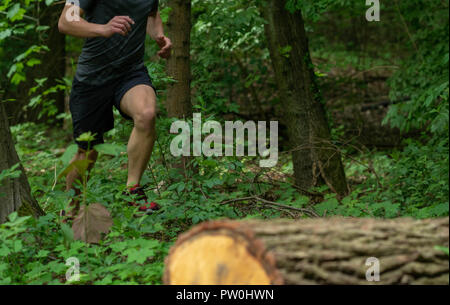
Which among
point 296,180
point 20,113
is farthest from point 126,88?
point 20,113

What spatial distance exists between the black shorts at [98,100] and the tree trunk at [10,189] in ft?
1.98

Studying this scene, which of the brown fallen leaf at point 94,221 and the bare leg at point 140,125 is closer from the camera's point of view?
the brown fallen leaf at point 94,221

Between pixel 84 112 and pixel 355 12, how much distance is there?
431cm

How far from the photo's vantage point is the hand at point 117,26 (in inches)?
149

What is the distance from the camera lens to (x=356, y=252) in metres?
2.26

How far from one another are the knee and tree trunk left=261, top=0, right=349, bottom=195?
3094 millimetres

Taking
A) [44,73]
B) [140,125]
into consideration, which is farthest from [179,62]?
[44,73]

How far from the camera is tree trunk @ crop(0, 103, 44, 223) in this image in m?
3.77

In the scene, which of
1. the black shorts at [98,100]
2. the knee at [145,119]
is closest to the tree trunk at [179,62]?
the black shorts at [98,100]

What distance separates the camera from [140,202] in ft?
12.6

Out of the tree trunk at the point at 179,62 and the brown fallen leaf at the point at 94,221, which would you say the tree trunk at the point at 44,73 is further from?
the brown fallen leaf at the point at 94,221

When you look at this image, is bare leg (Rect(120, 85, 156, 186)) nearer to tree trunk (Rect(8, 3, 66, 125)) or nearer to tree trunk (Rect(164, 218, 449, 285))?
tree trunk (Rect(164, 218, 449, 285))

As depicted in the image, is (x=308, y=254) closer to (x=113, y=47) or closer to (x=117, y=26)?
(x=117, y=26)

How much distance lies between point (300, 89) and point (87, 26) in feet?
11.5
